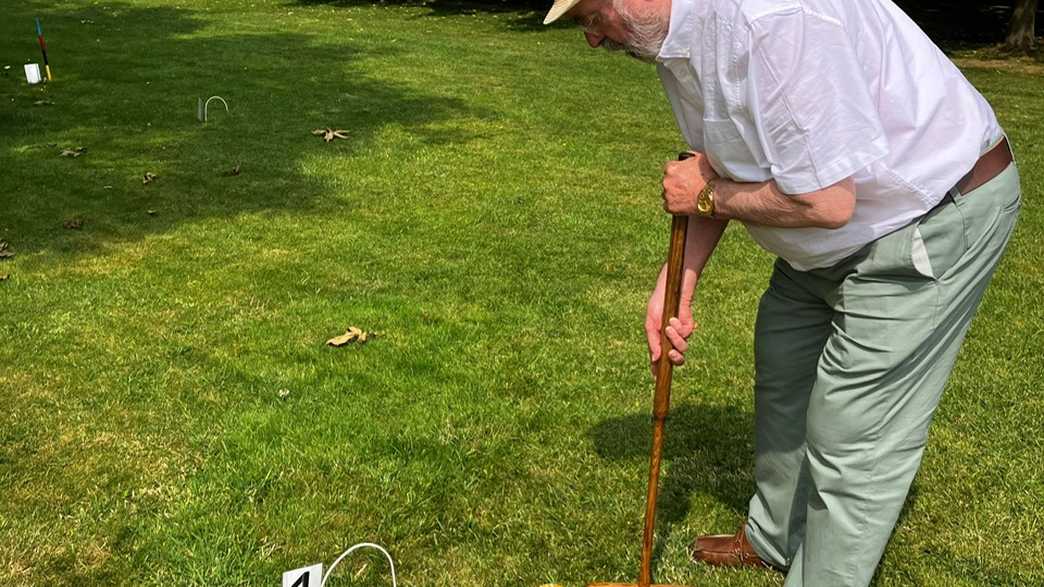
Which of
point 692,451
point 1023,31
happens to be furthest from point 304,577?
point 1023,31

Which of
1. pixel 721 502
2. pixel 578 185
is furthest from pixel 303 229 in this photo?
pixel 721 502

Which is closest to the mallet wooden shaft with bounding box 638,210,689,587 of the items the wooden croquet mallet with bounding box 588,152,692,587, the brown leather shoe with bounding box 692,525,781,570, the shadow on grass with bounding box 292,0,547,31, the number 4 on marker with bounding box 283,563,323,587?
the wooden croquet mallet with bounding box 588,152,692,587

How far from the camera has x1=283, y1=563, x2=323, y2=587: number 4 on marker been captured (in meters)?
2.49

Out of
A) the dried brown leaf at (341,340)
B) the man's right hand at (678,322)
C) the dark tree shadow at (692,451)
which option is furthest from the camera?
the dried brown leaf at (341,340)

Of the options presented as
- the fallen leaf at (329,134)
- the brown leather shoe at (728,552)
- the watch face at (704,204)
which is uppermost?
the watch face at (704,204)

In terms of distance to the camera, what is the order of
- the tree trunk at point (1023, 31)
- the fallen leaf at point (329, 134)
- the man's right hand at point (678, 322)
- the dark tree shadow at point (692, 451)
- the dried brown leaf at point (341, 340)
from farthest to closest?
the tree trunk at point (1023, 31) → the fallen leaf at point (329, 134) → the dried brown leaf at point (341, 340) → the dark tree shadow at point (692, 451) → the man's right hand at point (678, 322)

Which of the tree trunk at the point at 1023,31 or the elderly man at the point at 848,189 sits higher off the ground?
the elderly man at the point at 848,189

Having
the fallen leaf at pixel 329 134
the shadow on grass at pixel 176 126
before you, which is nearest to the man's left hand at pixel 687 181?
the shadow on grass at pixel 176 126

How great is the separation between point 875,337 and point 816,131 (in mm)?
665

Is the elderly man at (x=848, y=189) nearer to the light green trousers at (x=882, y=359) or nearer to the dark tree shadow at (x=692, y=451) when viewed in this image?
the light green trousers at (x=882, y=359)

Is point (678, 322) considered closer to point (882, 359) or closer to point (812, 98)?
point (882, 359)

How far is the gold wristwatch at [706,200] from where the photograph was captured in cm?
241

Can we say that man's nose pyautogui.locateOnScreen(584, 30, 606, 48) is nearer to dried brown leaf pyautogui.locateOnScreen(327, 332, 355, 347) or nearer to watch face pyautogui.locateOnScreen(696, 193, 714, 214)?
watch face pyautogui.locateOnScreen(696, 193, 714, 214)

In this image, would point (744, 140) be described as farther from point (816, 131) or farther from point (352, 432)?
point (352, 432)
